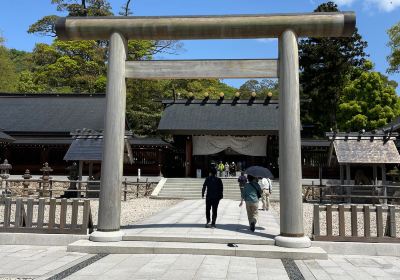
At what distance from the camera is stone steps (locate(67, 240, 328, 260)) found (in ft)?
22.6

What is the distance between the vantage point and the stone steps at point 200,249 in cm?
688

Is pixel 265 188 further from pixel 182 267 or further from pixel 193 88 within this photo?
pixel 193 88

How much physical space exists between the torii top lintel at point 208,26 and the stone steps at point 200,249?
463cm

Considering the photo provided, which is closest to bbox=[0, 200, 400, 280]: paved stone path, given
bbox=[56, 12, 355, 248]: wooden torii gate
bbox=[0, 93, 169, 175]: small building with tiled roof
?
bbox=[56, 12, 355, 248]: wooden torii gate

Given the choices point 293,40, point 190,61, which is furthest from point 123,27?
point 293,40

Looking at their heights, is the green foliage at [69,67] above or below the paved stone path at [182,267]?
above

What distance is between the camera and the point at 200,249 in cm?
705

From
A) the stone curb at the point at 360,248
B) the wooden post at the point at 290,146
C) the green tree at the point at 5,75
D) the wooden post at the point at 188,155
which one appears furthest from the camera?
the green tree at the point at 5,75

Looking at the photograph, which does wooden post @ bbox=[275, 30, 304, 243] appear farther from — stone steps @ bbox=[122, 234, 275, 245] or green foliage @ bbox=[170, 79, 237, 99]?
green foliage @ bbox=[170, 79, 237, 99]

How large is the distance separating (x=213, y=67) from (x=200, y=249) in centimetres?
398

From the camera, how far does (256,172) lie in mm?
9594

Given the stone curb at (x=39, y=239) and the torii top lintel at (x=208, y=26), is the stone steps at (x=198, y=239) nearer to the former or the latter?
the stone curb at (x=39, y=239)

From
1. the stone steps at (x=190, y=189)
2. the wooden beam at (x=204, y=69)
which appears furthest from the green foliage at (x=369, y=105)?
the wooden beam at (x=204, y=69)

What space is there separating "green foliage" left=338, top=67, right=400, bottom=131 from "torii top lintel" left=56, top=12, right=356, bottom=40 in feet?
82.6
